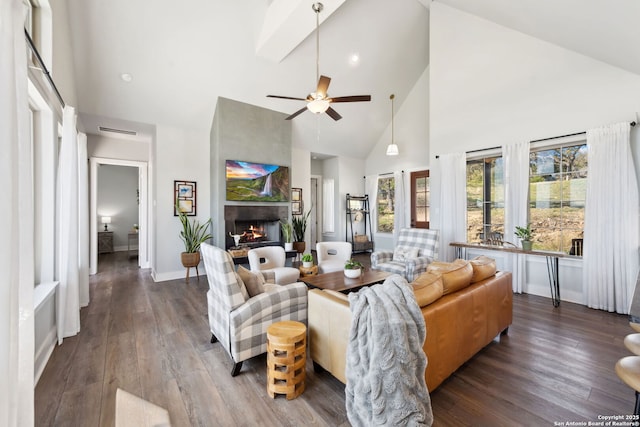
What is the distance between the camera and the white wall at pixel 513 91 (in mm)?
3404

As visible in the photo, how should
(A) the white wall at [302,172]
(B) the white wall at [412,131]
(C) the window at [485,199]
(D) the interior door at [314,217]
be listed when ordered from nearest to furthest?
(C) the window at [485,199] < (B) the white wall at [412,131] < (A) the white wall at [302,172] < (D) the interior door at [314,217]

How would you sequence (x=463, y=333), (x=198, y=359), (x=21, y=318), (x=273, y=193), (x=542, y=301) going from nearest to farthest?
(x=21, y=318) < (x=463, y=333) < (x=198, y=359) < (x=542, y=301) < (x=273, y=193)

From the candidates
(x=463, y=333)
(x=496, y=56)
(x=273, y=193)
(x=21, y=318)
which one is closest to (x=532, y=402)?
(x=463, y=333)

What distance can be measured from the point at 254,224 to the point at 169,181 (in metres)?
1.85

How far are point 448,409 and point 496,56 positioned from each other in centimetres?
476

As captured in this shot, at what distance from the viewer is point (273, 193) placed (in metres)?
5.71

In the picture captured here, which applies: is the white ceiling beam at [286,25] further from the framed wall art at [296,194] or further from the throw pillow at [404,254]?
the throw pillow at [404,254]

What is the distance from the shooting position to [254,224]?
231 inches

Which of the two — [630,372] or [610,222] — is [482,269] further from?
[610,222]

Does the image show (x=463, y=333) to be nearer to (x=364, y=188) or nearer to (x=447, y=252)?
(x=447, y=252)

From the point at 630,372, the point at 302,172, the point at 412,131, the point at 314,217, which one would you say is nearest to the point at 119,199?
the point at 302,172

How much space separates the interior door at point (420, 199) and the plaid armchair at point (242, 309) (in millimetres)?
4747

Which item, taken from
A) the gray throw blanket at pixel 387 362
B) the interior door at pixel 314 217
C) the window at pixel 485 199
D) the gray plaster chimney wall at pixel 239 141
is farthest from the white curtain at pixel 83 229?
the window at pixel 485 199

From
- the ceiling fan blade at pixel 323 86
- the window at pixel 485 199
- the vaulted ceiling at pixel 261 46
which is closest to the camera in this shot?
the vaulted ceiling at pixel 261 46
